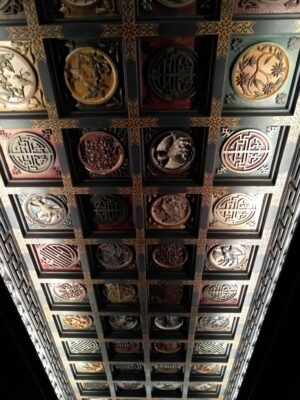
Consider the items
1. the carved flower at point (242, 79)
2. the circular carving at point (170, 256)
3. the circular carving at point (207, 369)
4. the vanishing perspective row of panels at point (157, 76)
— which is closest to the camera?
the vanishing perspective row of panels at point (157, 76)

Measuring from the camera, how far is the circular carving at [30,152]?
134 inches

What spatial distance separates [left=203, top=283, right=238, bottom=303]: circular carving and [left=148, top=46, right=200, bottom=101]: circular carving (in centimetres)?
259

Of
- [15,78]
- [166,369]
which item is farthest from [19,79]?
[166,369]

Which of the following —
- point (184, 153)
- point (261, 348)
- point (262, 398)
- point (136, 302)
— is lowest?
point (262, 398)

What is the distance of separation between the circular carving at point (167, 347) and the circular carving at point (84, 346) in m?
0.87

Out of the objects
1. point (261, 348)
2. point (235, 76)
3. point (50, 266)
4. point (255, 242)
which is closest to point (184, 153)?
point (235, 76)

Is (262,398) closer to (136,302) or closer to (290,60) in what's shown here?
(136,302)

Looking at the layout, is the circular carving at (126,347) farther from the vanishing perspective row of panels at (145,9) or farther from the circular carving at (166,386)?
the vanishing perspective row of panels at (145,9)

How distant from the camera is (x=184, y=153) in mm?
3436

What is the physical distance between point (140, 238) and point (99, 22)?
2.17m

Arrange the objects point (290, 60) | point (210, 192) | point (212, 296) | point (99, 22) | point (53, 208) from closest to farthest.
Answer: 1. point (99, 22)
2. point (290, 60)
3. point (210, 192)
4. point (53, 208)
5. point (212, 296)

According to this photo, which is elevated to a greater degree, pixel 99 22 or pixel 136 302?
pixel 99 22

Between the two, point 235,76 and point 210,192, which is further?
point 210,192

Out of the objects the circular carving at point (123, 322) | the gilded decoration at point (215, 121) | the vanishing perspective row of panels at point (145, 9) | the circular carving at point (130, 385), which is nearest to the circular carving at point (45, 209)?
the gilded decoration at point (215, 121)
